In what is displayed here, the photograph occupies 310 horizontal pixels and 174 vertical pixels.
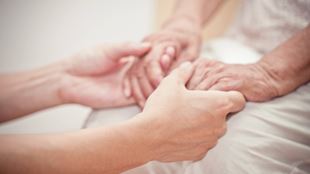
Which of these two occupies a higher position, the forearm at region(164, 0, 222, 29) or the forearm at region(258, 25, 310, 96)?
the forearm at region(164, 0, 222, 29)

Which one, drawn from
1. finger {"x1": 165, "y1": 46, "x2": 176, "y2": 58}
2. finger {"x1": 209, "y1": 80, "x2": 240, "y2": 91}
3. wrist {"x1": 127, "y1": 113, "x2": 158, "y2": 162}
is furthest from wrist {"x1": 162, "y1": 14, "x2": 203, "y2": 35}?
wrist {"x1": 127, "y1": 113, "x2": 158, "y2": 162}

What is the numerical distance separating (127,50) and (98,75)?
0.12 metres

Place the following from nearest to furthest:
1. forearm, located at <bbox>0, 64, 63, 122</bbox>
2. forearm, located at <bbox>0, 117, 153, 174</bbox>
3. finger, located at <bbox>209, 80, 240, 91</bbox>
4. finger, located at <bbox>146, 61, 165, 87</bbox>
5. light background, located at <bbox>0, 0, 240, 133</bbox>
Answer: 1. forearm, located at <bbox>0, 117, 153, 174</bbox>
2. finger, located at <bbox>209, 80, 240, 91</bbox>
3. finger, located at <bbox>146, 61, 165, 87</bbox>
4. forearm, located at <bbox>0, 64, 63, 122</bbox>
5. light background, located at <bbox>0, 0, 240, 133</bbox>

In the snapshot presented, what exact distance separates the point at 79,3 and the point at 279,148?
974mm

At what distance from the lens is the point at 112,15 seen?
1465mm

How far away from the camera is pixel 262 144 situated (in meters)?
0.70

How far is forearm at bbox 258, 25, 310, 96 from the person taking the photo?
0.78 metres

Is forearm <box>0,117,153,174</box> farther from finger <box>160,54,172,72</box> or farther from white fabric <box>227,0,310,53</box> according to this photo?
white fabric <box>227,0,310,53</box>

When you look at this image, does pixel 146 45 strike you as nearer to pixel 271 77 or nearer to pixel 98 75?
pixel 98 75

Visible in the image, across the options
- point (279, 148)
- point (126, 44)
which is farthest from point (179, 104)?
point (126, 44)

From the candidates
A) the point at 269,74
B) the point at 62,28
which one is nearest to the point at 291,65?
the point at 269,74

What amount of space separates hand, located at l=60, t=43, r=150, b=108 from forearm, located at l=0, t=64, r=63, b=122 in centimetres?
3

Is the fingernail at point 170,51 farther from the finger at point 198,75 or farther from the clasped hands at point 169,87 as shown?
the finger at point 198,75

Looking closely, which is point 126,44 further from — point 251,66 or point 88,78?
point 251,66
